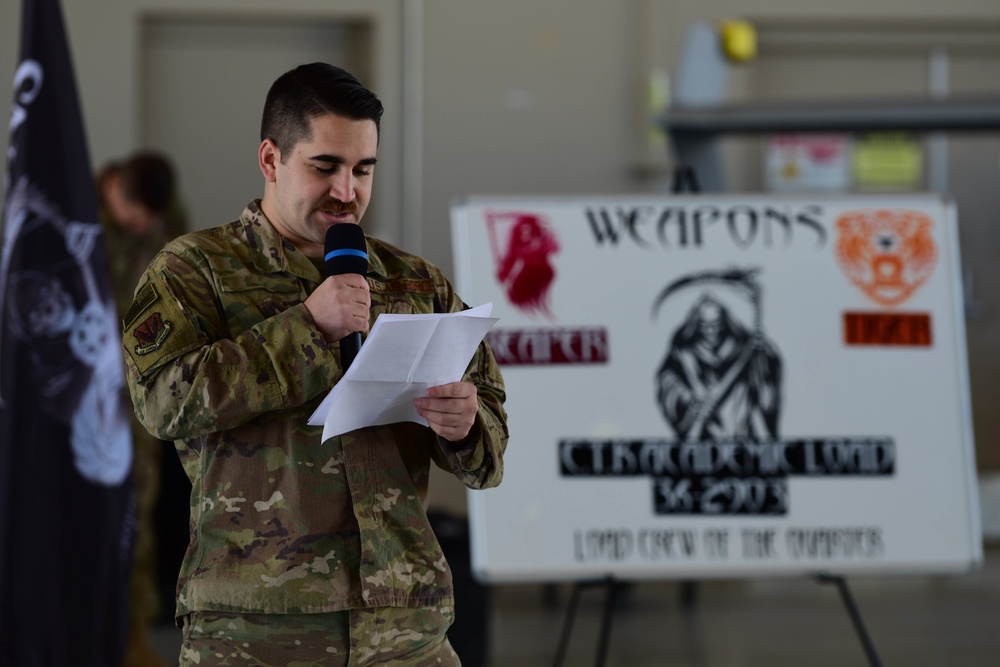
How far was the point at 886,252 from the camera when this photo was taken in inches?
117

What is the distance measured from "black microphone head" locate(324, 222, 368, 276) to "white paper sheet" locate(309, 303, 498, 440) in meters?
0.09

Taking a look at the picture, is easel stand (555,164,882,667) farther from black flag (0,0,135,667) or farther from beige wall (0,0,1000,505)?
beige wall (0,0,1000,505)

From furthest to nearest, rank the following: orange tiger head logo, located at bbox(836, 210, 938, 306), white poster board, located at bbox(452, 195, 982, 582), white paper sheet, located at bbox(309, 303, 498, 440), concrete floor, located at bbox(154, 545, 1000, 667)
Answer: concrete floor, located at bbox(154, 545, 1000, 667) → orange tiger head logo, located at bbox(836, 210, 938, 306) → white poster board, located at bbox(452, 195, 982, 582) → white paper sheet, located at bbox(309, 303, 498, 440)

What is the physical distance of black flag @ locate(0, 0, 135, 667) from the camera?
2.50 m

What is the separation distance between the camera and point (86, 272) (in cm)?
261

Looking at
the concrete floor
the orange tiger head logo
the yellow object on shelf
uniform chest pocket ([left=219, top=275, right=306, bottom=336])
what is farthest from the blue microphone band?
the concrete floor

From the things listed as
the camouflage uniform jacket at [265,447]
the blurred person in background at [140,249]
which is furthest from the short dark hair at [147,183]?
the camouflage uniform jacket at [265,447]

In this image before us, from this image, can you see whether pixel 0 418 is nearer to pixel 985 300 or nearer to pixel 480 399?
pixel 480 399

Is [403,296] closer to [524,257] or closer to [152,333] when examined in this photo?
[152,333]

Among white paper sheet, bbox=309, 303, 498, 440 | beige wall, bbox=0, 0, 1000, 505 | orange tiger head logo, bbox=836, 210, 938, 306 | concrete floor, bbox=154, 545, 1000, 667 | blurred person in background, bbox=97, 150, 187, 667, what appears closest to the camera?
white paper sheet, bbox=309, 303, 498, 440

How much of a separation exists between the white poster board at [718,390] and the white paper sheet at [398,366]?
4.77 feet

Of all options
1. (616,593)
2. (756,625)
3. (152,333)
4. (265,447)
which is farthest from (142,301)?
(756,625)

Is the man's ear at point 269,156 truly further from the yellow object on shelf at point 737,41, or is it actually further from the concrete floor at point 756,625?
the concrete floor at point 756,625

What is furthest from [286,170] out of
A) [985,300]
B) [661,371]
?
[985,300]
